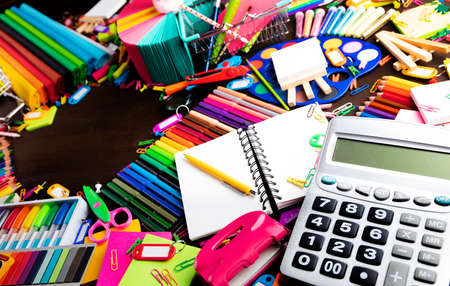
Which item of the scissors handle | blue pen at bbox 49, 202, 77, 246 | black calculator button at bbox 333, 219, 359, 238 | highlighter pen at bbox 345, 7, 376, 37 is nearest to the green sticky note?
the scissors handle

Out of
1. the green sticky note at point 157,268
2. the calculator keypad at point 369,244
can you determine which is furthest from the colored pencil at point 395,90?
the green sticky note at point 157,268

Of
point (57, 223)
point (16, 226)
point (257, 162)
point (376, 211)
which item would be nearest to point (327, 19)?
point (257, 162)

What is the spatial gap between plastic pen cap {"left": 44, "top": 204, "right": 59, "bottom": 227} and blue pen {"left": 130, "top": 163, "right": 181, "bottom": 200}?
0.80 feet

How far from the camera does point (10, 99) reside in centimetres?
156

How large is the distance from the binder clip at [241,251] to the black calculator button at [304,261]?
96 mm

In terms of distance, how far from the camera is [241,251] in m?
0.72

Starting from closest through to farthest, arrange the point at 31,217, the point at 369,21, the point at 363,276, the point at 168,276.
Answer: the point at 363,276, the point at 168,276, the point at 31,217, the point at 369,21

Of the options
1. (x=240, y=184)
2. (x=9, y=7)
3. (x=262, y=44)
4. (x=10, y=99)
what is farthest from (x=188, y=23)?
(x=9, y=7)

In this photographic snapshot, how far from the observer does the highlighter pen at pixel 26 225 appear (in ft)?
3.33

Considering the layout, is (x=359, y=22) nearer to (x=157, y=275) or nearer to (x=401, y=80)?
(x=401, y=80)

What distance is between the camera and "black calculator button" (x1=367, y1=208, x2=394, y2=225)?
642 millimetres

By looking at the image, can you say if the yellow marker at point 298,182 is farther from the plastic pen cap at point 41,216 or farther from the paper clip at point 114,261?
the plastic pen cap at point 41,216

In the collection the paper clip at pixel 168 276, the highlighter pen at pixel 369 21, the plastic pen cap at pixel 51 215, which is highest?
the highlighter pen at pixel 369 21

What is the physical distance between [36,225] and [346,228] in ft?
2.73
